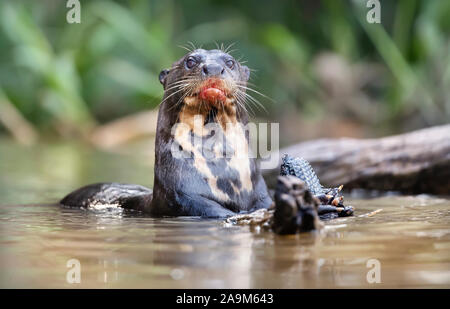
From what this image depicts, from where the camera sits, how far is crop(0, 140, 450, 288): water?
221 centimetres

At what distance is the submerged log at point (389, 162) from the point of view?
5.07 meters

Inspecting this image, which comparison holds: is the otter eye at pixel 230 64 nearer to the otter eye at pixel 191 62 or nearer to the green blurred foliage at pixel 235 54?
the otter eye at pixel 191 62

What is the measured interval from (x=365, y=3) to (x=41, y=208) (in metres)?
7.90

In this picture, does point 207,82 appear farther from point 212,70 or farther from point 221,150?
point 221,150

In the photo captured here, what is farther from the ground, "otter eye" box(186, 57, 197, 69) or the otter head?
"otter eye" box(186, 57, 197, 69)

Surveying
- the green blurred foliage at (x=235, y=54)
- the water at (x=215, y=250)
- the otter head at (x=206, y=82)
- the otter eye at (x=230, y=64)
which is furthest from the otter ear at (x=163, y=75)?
the green blurred foliage at (x=235, y=54)

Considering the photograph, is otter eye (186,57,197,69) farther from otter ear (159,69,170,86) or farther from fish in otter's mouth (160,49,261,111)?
otter ear (159,69,170,86)

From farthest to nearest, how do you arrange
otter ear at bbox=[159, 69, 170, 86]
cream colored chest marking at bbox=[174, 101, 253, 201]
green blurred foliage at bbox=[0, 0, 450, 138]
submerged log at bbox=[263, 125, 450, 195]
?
green blurred foliage at bbox=[0, 0, 450, 138]
submerged log at bbox=[263, 125, 450, 195]
otter ear at bbox=[159, 69, 170, 86]
cream colored chest marking at bbox=[174, 101, 253, 201]

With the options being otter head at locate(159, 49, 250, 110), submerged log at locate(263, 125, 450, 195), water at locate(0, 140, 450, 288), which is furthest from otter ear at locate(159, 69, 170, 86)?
submerged log at locate(263, 125, 450, 195)

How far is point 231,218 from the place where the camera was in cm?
342

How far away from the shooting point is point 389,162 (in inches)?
211

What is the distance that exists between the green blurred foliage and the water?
21.2ft

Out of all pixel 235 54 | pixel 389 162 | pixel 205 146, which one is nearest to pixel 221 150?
pixel 205 146
